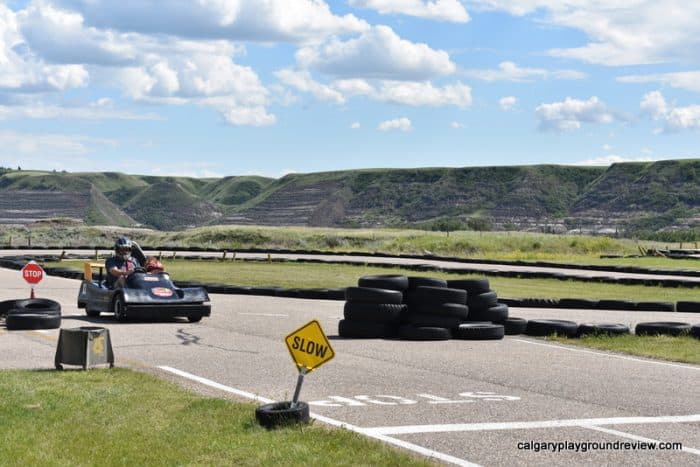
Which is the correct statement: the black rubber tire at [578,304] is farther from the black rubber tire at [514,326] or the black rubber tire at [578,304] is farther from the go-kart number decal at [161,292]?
the go-kart number decal at [161,292]

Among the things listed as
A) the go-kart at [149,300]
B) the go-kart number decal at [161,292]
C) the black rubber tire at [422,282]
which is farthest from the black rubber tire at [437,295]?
the go-kart number decal at [161,292]

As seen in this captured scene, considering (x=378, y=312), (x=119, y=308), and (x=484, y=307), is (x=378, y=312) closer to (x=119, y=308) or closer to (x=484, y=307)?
(x=484, y=307)

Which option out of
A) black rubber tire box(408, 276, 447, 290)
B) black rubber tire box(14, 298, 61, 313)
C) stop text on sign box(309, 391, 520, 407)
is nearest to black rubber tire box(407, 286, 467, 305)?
black rubber tire box(408, 276, 447, 290)

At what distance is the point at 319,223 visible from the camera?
18025 cm

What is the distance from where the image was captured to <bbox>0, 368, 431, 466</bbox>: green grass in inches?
300

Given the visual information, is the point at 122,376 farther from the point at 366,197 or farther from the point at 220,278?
the point at 366,197

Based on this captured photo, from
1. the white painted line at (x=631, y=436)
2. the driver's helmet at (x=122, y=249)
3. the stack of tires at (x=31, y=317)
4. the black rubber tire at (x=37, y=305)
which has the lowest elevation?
the stack of tires at (x=31, y=317)

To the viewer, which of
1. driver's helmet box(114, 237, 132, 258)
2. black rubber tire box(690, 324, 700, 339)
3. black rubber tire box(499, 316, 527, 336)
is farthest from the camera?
driver's helmet box(114, 237, 132, 258)

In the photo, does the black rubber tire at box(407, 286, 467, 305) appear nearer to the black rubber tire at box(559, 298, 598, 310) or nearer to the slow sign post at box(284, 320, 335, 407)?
the slow sign post at box(284, 320, 335, 407)

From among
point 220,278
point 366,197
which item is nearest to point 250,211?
point 366,197

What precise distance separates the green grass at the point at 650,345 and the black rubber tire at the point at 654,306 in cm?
673

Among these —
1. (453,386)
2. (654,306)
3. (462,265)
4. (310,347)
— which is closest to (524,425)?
(310,347)

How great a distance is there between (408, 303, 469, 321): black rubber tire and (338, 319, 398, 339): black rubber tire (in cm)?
56

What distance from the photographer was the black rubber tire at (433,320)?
663 inches
